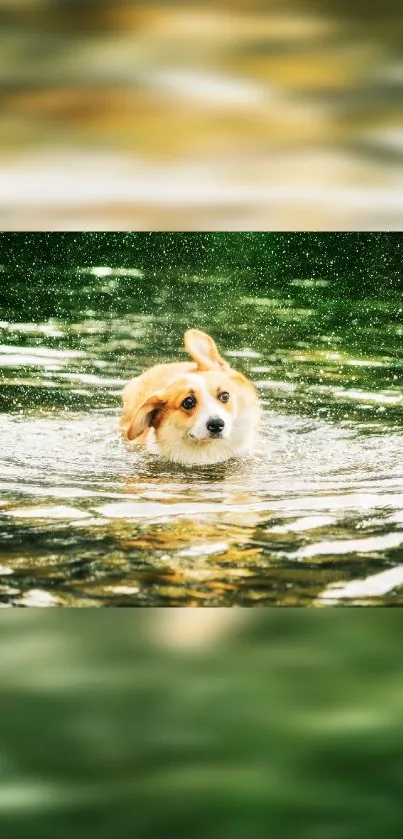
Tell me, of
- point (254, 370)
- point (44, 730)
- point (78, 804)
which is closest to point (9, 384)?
point (254, 370)

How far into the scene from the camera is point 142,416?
171 centimetres

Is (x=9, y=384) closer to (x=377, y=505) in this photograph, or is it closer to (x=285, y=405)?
(x=285, y=405)

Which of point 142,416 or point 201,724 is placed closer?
point 201,724

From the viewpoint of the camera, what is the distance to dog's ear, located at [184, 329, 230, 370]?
5.68ft

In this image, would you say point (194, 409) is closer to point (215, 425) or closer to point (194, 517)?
point (215, 425)

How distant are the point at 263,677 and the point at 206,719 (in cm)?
11

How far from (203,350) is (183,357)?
3cm

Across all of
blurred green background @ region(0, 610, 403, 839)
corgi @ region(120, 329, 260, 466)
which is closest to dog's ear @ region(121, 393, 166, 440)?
corgi @ region(120, 329, 260, 466)

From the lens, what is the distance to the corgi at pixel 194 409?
171cm

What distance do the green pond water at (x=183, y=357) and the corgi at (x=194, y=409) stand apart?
0.8 inches
